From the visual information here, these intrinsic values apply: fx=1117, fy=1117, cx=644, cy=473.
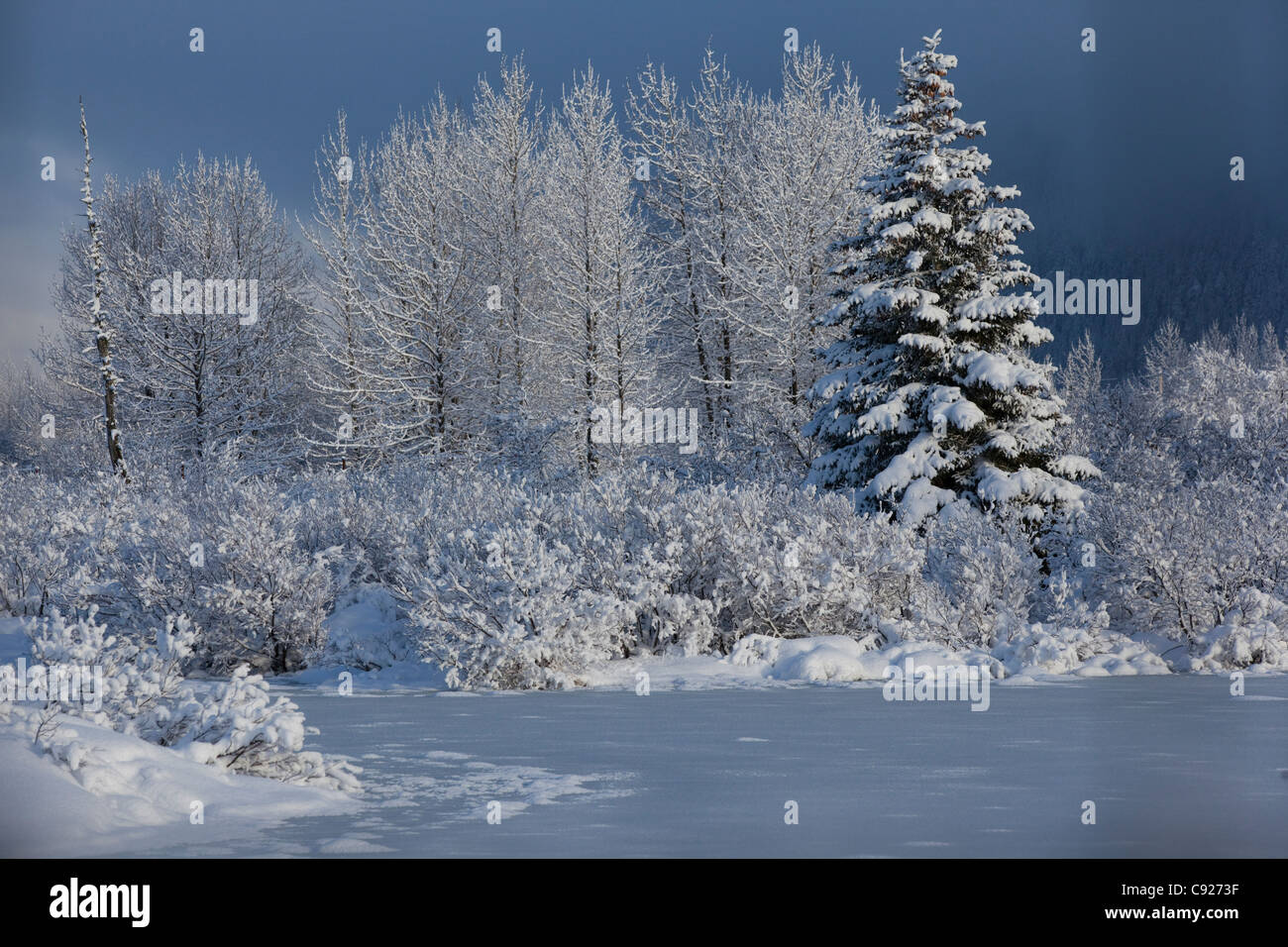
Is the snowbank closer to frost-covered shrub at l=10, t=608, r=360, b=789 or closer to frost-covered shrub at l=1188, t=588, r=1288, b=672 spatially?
frost-covered shrub at l=10, t=608, r=360, b=789

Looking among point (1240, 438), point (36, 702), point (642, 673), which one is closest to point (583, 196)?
point (1240, 438)

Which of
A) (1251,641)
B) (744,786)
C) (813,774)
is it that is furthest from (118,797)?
(1251,641)

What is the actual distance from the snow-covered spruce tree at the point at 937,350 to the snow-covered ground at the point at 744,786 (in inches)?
271

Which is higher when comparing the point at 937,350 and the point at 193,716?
the point at 937,350

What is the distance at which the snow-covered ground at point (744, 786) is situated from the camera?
4316mm

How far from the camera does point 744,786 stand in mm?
5406

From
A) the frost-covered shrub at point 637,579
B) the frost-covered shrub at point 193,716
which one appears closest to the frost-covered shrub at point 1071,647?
the frost-covered shrub at point 637,579

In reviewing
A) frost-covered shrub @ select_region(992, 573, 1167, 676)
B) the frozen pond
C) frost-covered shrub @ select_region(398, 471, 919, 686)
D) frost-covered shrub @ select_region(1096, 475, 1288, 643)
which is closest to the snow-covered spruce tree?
frost-covered shrub @ select_region(1096, 475, 1288, 643)

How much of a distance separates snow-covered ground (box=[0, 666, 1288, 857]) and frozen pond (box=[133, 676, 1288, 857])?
17 millimetres

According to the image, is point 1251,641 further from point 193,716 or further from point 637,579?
point 193,716

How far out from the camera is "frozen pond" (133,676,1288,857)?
4.33 metres

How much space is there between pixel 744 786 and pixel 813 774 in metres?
0.47

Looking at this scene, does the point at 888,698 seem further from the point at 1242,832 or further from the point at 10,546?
the point at 10,546

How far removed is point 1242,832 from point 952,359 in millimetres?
11493
